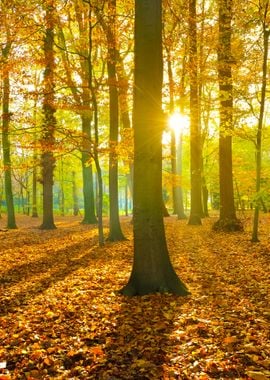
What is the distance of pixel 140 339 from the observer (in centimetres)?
471

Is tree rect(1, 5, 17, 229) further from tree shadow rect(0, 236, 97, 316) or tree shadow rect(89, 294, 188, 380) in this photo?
tree shadow rect(89, 294, 188, 380)

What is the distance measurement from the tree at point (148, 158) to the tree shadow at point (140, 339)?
0.40m

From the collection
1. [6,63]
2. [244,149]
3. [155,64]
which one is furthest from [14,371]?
[244,149]

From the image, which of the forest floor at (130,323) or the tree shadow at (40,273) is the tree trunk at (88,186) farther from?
the forest floor at (130,323)

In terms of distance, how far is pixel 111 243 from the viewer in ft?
45.1

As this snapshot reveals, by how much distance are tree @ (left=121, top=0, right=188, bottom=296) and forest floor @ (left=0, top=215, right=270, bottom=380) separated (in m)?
0.42

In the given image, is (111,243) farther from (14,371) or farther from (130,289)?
(14,371)

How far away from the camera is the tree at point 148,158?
640 centimetres

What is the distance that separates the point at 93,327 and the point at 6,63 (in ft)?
34.4

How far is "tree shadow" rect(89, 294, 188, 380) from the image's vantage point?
12.8 feet

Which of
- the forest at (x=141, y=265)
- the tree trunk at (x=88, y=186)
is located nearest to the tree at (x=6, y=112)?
the forest at (x=141, y=265)

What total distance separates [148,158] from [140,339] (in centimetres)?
304

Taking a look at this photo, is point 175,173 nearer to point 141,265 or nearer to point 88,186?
point 88,186

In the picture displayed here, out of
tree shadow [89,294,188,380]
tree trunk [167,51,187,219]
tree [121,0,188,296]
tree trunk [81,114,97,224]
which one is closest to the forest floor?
tree shadow [89,294,188,380]
